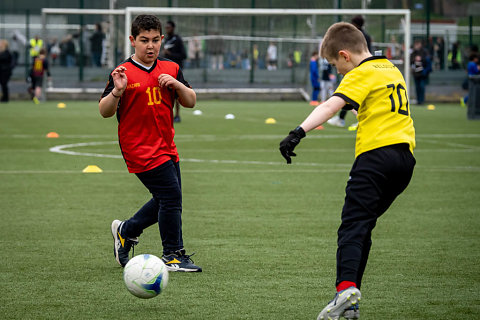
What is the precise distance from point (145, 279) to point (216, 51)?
85.0 ft

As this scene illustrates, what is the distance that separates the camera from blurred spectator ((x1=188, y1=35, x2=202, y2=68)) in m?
30.0

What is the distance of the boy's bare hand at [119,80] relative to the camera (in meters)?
5.76

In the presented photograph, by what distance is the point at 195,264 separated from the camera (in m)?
6.36

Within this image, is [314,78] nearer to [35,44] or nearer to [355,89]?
[35,44]

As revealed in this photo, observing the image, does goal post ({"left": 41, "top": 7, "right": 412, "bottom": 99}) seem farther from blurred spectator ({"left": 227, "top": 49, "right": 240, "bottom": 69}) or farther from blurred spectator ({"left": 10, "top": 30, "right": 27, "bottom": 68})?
blurred spectator ({"left": 10, "top": 30, "right": 27, "bottom": 68})

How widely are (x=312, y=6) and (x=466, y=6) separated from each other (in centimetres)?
3481

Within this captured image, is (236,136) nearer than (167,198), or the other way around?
(167,198)

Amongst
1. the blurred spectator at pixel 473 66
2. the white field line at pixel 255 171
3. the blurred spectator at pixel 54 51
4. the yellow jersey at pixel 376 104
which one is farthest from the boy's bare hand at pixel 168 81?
the blurred spectator at pixel 54 51

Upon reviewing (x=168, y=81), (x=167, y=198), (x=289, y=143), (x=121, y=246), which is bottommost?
(x=121, y=246)

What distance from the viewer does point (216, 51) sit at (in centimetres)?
3070

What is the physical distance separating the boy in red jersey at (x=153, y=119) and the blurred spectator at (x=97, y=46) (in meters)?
25.1

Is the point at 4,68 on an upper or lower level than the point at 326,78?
upper

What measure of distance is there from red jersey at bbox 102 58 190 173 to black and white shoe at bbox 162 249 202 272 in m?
0.66

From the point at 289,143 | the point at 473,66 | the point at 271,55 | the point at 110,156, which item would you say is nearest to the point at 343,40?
the point at 289,143
